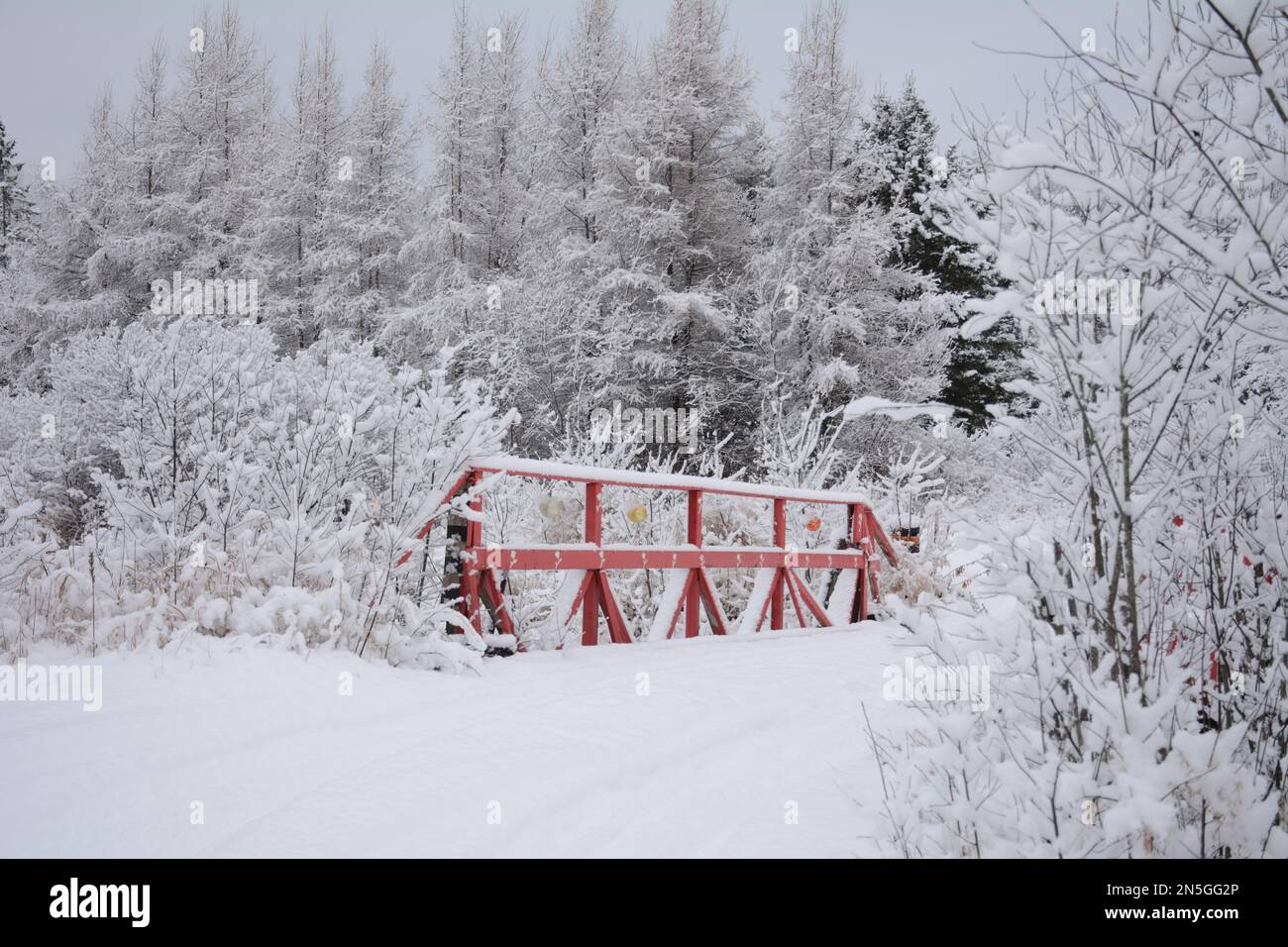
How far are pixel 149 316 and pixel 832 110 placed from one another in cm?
1513

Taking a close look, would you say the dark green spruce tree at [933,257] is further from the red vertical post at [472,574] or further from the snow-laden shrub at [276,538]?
the snow-laden shrub at [276,538]

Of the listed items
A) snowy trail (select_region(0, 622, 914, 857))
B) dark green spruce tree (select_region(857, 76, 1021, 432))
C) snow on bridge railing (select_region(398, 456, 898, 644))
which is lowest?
snowy trail (select_region(0, 622, 914, 857))

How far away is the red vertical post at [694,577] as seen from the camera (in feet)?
20.5

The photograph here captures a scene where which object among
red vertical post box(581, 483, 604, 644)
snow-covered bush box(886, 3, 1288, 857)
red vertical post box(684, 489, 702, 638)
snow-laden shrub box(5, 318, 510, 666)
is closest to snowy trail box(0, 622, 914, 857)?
snow-laden shrub box(5, 318, 510, 666)

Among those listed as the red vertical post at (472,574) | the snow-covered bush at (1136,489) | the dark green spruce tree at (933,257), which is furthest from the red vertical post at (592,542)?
the dark green spruce tree at (933,257)

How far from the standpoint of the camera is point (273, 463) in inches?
194

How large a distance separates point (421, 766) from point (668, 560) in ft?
10.7

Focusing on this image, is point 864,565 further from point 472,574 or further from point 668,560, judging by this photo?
point 472,574

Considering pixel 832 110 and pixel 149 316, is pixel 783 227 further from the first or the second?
pixel 149 316

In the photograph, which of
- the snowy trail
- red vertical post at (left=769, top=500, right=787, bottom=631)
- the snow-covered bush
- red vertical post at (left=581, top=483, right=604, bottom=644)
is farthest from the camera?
red vertical post at (left=769, top=500, right=787, bottom=631)

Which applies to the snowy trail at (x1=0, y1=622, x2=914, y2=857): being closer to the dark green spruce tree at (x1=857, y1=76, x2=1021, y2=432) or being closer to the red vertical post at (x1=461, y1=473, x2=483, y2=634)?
the red vertical post at (x1=461, y1=473, x2=483, y2=634)

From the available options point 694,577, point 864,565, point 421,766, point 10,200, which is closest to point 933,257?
point 864,565

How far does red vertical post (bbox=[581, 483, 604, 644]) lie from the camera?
536 centimetres
